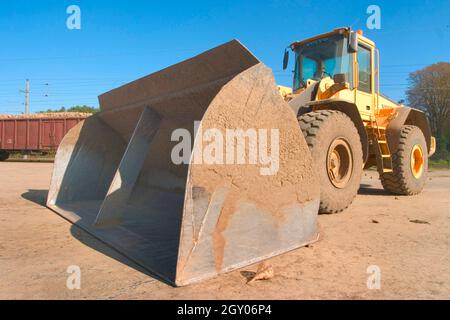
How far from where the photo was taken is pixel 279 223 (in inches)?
101

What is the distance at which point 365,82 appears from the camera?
5629 millimetres

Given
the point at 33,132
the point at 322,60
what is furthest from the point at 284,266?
the point at 33,132

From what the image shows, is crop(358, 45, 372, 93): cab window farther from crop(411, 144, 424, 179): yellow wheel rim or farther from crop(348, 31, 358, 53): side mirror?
crop(411, 144, 424, 179): yellow wheel rim

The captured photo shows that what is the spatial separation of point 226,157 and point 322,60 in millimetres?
3813

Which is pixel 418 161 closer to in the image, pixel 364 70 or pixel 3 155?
pixel 364 70

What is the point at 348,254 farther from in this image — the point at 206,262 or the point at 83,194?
the point at 83,194

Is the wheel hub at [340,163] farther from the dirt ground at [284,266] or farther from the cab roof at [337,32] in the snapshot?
the cab roof at [337,32]

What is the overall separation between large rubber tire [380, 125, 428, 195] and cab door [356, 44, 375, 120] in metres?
0.82

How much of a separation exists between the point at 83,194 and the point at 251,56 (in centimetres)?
326

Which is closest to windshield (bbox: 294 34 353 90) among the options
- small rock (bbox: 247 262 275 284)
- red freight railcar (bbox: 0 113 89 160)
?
small rock (bbox: 247 262 275 284)

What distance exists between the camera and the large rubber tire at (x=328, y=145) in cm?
384

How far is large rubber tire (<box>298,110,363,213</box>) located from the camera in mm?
3838

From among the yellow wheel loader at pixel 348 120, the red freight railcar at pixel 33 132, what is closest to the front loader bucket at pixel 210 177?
the yellow wheel loader at pixel 348 120
